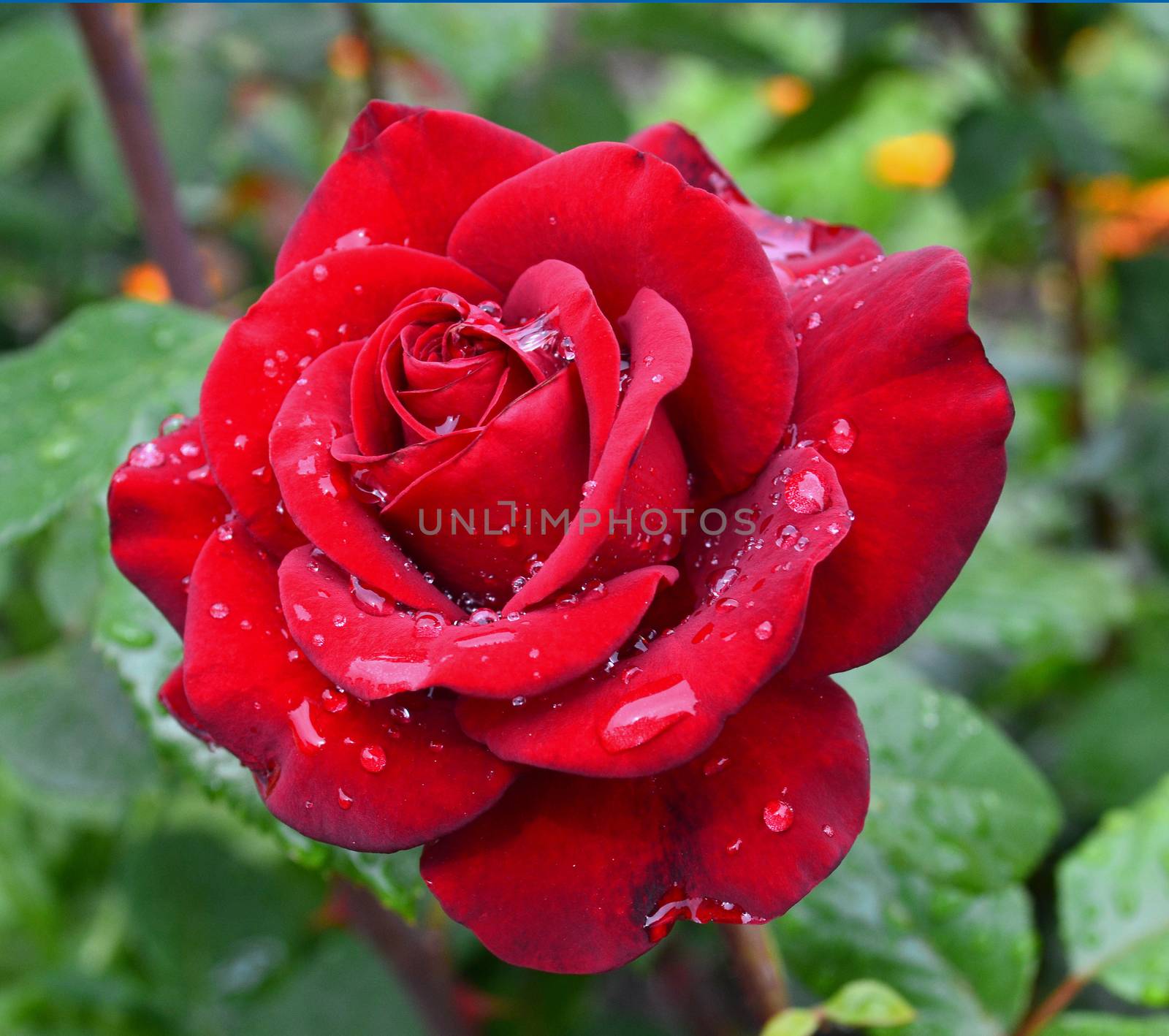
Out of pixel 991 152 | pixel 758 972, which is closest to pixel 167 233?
pixel 758 972

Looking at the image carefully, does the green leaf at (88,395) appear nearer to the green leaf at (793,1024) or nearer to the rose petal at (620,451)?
the rose petal at (620,451)

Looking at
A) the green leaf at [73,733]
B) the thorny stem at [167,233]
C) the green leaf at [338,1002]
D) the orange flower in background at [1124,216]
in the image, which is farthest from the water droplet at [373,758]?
the orange flower in background at [1124,216]

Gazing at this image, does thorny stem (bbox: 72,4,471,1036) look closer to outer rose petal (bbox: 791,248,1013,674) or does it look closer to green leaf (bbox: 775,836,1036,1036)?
A: green leaf (bbox: 775,836,1036,1036)

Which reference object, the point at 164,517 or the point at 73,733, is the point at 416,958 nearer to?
the point at 73,733

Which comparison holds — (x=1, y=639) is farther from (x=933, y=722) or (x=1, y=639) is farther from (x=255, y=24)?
(x=933, y=722)

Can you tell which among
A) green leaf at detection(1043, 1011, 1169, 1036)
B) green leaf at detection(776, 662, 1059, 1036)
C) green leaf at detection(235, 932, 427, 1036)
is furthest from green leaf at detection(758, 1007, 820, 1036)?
green leaf at detection(235, 932, 427, 1036)

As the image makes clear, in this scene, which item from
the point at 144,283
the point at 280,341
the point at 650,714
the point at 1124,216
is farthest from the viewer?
the point at 1124,216
